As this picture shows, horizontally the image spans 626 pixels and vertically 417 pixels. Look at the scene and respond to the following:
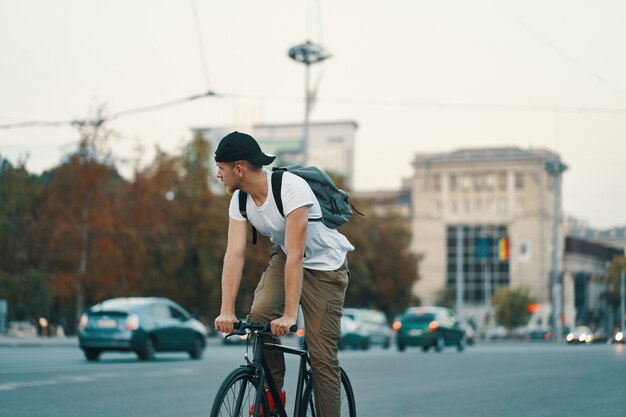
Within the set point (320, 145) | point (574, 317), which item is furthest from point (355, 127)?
point (574, 317)

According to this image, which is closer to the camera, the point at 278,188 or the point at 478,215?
the point at 278,188

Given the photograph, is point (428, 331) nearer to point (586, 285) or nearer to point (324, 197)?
point (324, 197)

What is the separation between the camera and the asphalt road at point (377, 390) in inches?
433

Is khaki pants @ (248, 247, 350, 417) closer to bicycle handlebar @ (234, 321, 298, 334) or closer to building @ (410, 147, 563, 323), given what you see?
bicycle handlebar @ (234, 321, 298, 334)

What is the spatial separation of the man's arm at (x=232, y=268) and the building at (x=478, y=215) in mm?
121410

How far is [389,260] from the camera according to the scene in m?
77.6

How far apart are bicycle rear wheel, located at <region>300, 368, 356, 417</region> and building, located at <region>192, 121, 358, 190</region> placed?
128977 millimetres

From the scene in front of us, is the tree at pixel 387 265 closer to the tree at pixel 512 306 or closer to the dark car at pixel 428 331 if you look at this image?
the tree at pixel 512 306

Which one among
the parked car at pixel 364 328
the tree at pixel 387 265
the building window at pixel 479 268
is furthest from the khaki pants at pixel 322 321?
the building window at pixel 479 268

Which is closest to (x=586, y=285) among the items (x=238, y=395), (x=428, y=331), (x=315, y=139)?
(x=315, y=139)

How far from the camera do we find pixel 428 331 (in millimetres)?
Result: 37062

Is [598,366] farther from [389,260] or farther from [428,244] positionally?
[428,244]

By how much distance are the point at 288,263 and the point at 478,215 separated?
421ft

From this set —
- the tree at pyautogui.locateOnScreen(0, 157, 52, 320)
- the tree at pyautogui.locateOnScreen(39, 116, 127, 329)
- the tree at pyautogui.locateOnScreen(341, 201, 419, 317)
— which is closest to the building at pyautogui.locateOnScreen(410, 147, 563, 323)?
the tree at pyautogui.locateOnScreen(341, 201, 419, 317)
